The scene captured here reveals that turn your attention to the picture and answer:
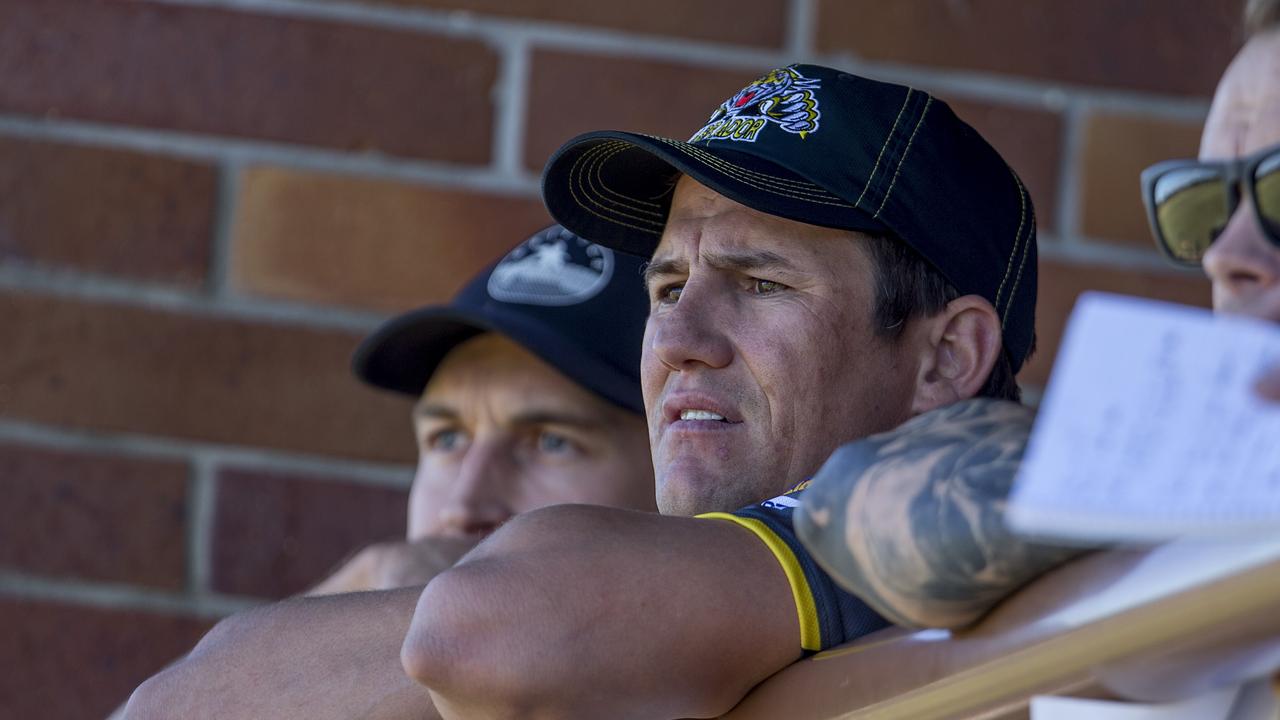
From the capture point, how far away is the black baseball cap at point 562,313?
1810 mm

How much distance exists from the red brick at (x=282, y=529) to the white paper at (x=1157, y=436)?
161cm

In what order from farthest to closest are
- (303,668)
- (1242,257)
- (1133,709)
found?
1. (1242,257)
2. (303,668)
3. (1133,709)

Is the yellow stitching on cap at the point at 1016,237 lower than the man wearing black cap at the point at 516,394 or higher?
higher

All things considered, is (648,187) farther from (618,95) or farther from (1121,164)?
(1121,164)

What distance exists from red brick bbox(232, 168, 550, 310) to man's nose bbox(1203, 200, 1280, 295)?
3.29 feet

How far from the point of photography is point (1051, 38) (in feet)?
6.79

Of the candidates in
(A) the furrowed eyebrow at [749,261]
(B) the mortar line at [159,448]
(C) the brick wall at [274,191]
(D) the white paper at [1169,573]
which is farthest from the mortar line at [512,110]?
(D) the white paper at [1169,573]

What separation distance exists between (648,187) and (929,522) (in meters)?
0.90

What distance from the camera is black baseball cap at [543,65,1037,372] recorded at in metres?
1.34

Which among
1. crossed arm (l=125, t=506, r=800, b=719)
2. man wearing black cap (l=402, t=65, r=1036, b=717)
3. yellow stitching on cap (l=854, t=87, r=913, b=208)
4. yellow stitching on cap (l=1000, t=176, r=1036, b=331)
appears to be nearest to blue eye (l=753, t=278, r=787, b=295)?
man wearing black cap (l=402, t=65, r=1036, b=717)

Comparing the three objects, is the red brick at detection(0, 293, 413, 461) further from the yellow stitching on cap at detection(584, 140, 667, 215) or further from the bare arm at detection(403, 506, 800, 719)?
the bare arm at detection(403, 506, 800, 719)

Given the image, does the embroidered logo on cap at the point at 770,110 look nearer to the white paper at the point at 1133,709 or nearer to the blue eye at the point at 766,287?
the blue eye at the point at 766,287

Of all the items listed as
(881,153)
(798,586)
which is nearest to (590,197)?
(881,153)

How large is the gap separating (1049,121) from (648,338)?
2.66 ft
